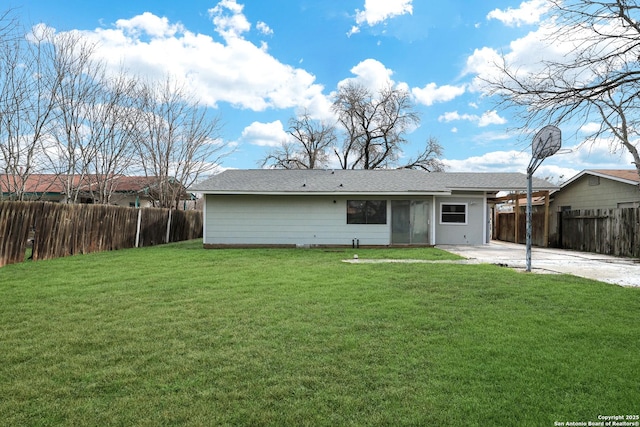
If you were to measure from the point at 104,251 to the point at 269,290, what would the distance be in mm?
9463

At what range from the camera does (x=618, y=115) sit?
4945 millimetres

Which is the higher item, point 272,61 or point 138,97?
point 272,61

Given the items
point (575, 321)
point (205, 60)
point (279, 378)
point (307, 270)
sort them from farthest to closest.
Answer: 1. point (205, 60)
2. point (307, 270)
3. point (575, 321)
4. point (279, 378)

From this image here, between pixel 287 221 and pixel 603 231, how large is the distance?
11507 mm

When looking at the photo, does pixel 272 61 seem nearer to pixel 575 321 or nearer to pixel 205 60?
pixel 205 60

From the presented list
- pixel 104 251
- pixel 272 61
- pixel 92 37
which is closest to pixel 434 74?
pixel 272 61

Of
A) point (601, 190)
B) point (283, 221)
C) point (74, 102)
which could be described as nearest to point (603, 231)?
point (601, 190)

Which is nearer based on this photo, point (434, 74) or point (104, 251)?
point (104, 251)

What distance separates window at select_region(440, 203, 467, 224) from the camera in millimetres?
16609

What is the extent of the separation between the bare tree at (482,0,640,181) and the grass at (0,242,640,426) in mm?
2543

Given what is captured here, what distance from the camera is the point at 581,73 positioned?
4688 millimetres

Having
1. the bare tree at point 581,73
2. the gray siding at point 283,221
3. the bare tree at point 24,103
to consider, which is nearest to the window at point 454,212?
the gray siding at point 283,221

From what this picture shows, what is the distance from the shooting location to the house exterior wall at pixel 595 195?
50.1 feet

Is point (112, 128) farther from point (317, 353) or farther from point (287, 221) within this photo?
point (317, 353)
